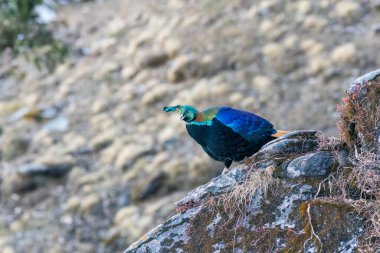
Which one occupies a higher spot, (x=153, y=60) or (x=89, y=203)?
(x=153, y=60)

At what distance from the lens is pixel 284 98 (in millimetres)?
17188

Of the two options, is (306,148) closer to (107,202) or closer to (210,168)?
(210,168)

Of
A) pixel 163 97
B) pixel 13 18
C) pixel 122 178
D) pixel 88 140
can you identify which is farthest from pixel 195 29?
pixel 13 18

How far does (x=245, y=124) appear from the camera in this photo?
5.39 metres

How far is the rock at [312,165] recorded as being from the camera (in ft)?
14.9

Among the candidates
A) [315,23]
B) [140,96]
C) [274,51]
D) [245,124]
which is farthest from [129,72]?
[245,124]

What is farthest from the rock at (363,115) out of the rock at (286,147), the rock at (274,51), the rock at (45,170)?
the rock at (274,51)

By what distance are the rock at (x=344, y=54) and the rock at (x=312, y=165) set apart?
13.2 metres

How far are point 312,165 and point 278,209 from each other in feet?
1.58

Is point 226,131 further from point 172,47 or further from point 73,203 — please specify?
point 172,47

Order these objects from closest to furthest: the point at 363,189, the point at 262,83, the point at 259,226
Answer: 1. the point at 363,189
2. the point at 259,226
3. the point at 262,83

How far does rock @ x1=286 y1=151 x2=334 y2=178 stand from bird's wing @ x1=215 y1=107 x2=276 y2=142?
2.59 feet

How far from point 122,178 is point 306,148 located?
11444mm

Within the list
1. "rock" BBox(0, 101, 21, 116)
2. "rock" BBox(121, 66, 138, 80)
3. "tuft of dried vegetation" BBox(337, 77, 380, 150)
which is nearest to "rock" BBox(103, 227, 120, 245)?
"tuft of dried vegetation" BBox(337, 77, 380, 150)
